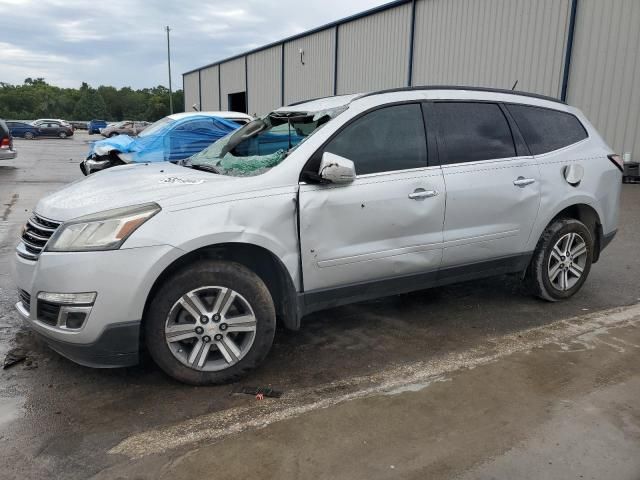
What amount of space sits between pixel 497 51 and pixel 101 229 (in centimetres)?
1438

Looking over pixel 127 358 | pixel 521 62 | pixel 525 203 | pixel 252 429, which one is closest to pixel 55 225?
pixel 127 358

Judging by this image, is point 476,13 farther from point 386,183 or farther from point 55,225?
point 55,225

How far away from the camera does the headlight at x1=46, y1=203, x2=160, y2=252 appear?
2988 millimetres

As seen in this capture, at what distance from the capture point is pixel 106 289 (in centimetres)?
A: 295

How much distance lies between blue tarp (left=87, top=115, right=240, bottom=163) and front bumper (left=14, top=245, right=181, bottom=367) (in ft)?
25.6

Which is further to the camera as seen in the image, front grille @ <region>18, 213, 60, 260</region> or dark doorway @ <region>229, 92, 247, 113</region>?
dark doorway @ <region>229, 92, 247, 113</region>

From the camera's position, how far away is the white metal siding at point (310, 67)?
75.7 ft

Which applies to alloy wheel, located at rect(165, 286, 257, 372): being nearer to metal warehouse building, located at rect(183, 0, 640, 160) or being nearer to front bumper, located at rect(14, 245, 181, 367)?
front bumper, located at rect(14, 245, 181, 367)

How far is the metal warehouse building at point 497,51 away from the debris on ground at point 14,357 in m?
8.90

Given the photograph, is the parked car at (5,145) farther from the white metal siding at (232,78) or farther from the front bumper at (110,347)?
the white metal siding at (232,78)

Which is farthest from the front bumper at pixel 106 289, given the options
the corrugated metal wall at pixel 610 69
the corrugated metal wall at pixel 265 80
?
the corrugated metal wall at pixel 265 80

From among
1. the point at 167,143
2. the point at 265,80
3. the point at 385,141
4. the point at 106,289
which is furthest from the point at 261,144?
the point at 265,80

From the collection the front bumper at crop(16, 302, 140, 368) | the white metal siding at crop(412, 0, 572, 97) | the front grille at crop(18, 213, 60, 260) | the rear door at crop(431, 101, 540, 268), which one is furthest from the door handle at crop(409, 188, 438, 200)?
the white metal siding at crop(412, 0, 572, 97)

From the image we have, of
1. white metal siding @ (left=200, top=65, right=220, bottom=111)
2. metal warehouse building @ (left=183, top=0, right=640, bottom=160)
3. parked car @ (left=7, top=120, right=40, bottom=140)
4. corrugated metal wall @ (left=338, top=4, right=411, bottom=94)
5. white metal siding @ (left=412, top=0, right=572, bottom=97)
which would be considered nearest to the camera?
metal warehouse building @ (left=183, top=0, right=640, bottom=160)
